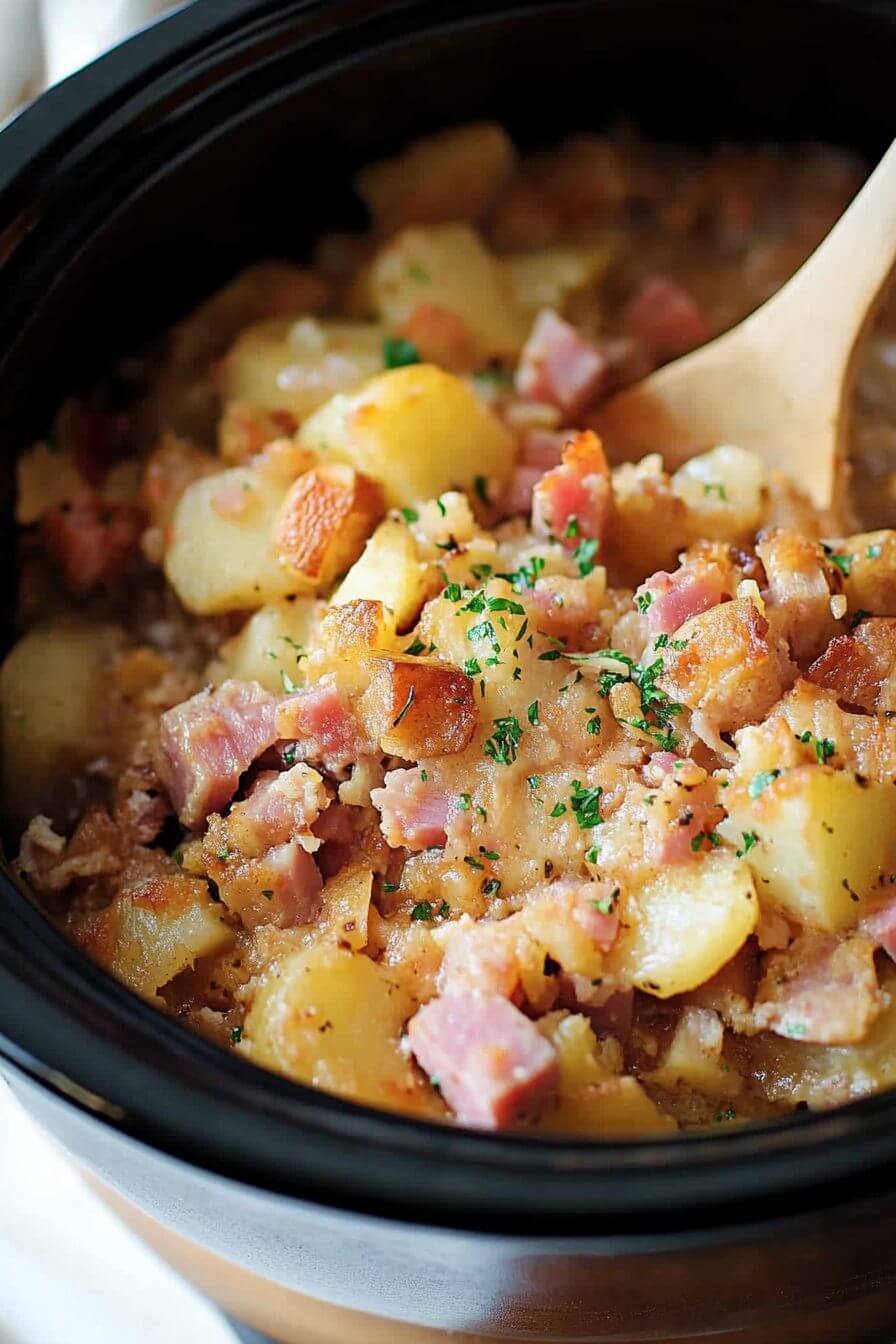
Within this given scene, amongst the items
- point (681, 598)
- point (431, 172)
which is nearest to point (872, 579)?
point (681, 598)

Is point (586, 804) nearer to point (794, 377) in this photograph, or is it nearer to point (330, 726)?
point (330, 726)

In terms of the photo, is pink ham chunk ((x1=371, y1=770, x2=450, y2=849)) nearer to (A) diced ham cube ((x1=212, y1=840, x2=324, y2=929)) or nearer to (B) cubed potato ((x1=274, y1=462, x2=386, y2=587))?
(A) diced ham cube ((x1=212, y1=840, x2=324, y2=929))

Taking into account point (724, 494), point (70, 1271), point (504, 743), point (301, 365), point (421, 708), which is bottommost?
point (70, 1271)

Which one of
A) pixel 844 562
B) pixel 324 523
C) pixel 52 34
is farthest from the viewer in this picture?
pixel 52 34

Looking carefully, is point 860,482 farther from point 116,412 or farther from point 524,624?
point 116,412

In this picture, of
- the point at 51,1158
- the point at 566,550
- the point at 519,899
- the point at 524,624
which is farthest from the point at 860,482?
the point at 51,1158

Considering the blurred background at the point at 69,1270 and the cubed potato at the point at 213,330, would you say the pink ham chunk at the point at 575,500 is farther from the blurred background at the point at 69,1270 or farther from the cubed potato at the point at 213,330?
the blurred background at the point at 69,1270
